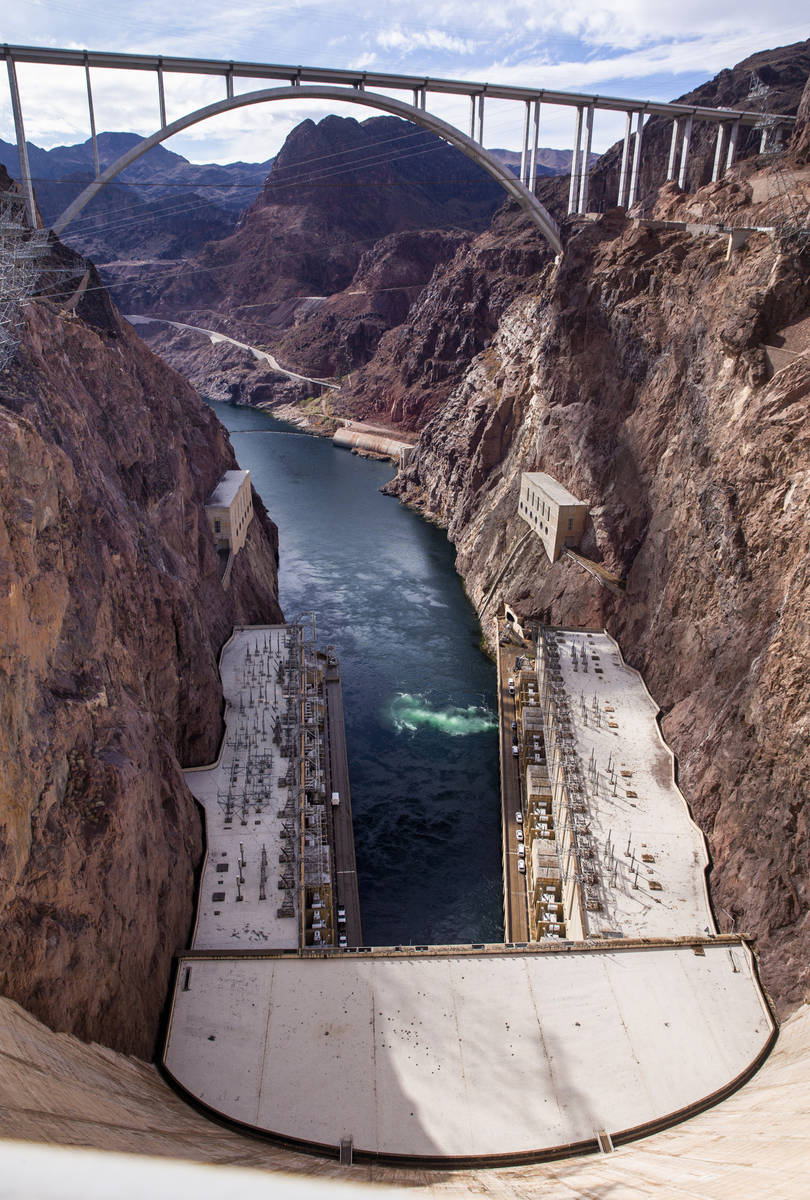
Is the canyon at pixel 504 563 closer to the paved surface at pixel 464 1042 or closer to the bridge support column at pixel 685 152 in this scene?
the paved surface at pixel 464 1042

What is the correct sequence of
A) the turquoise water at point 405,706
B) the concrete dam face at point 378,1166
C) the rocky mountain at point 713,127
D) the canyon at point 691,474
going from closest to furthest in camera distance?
1. the concrete dam face at point 378,1166
2. the canyon at point 691,474
3. the turquoise water at point 405,706
4. the rocky mountain at point 713,127

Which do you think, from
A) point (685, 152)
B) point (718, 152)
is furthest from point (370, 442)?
point (685, 152)

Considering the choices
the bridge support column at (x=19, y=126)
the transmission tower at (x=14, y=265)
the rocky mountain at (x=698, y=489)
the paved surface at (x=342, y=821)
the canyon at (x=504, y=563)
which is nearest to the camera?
the canyon at (x=504, y=563)

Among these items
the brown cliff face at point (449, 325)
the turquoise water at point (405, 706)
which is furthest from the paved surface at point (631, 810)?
the brown cliff face at point (449, 325)

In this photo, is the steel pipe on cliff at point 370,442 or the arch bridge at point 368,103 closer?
the arch bridge at point 368,103

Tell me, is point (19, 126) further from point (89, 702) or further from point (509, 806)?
point (509, 806)

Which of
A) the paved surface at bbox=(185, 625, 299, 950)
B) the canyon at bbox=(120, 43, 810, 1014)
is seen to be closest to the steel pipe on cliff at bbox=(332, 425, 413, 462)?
the canyon at bbox=(120, 43, 810, 1014)

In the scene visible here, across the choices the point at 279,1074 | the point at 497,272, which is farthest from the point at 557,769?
the point at 497,272
